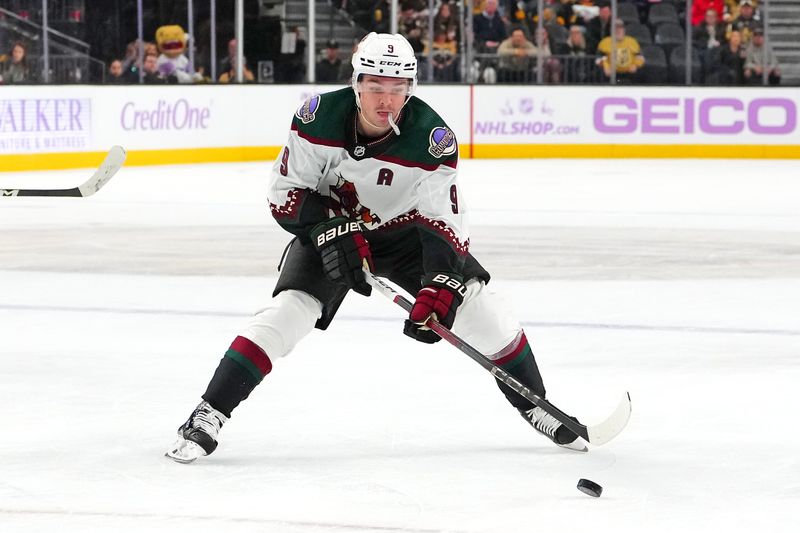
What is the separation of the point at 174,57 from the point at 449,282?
34.2 feet

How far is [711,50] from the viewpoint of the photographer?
14156mm

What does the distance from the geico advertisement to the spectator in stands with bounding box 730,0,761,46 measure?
0.85 m

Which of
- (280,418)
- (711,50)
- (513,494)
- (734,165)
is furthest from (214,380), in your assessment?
(711,50)

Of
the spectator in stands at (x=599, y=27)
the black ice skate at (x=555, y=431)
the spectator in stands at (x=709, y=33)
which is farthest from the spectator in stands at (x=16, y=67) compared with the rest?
the black ice skate at (x=555, y=431)

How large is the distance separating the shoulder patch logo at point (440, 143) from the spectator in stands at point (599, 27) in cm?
1156

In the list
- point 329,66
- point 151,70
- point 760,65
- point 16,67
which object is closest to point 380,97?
point 16,67

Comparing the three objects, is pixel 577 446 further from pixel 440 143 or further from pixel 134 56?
pixel 134 56

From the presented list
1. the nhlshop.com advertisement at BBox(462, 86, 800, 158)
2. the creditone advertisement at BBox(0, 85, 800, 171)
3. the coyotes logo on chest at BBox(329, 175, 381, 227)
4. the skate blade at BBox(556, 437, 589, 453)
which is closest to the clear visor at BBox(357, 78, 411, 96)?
the coyotes logo on chest at BBox(329, 175, 381, 227)

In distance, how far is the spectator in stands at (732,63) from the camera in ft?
45.9

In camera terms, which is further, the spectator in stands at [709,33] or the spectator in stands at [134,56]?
the spectator in stands at [709,33]

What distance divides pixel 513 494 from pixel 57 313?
2660 millimetres

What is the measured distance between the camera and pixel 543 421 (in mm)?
3084

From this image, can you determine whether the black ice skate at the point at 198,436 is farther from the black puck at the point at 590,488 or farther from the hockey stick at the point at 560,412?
the black puck at the point at 590,488

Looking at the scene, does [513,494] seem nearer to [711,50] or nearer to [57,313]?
[57,313]
